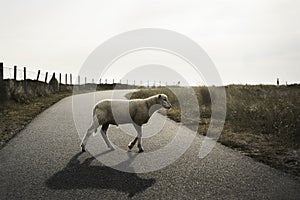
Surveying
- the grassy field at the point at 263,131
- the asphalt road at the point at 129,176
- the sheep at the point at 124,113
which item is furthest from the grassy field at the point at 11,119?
the grassy field at the point at 263,131

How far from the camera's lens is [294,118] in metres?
10.2

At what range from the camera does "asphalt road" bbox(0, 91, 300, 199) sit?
463cm

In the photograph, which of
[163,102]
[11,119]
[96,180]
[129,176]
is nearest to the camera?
[96,180]

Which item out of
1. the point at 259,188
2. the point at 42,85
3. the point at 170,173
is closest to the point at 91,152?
the point at 170,173

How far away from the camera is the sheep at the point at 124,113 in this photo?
765cm

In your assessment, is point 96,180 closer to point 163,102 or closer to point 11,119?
point 163,102

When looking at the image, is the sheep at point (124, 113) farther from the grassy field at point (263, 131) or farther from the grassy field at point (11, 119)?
the grassy field at point (11, 119)

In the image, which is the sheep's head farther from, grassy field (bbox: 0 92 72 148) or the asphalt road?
grassy field (bbox: 0 92 72 148)

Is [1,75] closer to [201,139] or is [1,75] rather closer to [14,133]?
[14,133]

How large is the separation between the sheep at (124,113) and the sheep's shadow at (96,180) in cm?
160

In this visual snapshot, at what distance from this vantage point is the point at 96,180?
207 inches

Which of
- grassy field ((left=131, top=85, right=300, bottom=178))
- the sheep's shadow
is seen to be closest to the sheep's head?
grassy field ((left=131, top=85, right=300, bottom=178))

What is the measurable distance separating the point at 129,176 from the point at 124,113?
8.23 feet

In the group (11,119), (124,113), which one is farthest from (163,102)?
(11,119)
